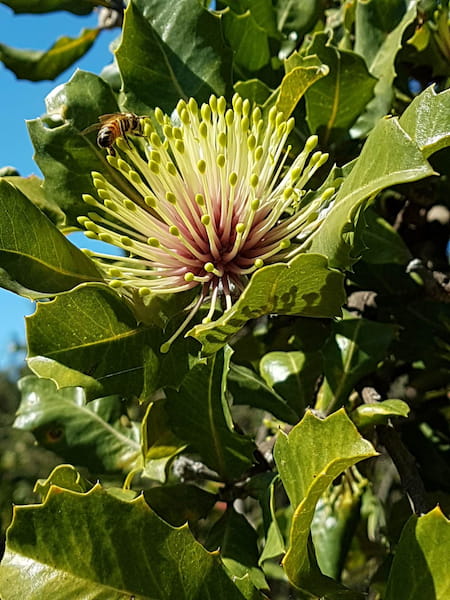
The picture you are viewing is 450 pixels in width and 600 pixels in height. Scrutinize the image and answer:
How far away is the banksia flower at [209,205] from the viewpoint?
103 centimetres

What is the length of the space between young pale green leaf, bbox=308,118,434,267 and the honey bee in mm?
392

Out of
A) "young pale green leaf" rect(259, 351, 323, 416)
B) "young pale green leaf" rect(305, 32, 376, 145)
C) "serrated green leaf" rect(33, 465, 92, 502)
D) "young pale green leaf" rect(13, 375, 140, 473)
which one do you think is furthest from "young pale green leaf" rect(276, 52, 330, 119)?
"young pale green leaf" rect(13, 375, 140, 473)

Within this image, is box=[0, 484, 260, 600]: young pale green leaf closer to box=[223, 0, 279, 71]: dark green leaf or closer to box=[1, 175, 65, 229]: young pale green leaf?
box=[1, 175, 65, 229]: young pale green leaf

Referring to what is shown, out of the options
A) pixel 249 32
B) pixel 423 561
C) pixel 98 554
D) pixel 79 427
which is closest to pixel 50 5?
pixel 249 32

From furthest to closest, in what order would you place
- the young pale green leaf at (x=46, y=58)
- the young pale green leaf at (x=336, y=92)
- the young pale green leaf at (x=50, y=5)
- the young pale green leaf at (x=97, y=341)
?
the young pale green leaf at (x=46, y=58)
the young pale green leaf at (x=50, y=5)
the young pale green leaf at (x=336, y=92)
the young pale green leaf at (x=97, y=341)

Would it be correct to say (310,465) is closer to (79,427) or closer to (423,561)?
(423,561)

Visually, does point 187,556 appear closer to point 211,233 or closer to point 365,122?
point 211,233

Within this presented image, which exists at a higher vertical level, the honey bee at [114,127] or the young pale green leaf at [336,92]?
the honey bee at [114,127]

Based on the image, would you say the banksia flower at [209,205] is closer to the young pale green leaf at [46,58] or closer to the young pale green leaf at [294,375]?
the young pale green leaf at [294,375]

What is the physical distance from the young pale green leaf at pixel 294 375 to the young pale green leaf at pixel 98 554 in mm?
500

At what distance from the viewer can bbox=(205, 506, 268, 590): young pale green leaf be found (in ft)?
3.63

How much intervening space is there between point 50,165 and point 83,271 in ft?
0.89

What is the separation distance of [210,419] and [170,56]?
63cm

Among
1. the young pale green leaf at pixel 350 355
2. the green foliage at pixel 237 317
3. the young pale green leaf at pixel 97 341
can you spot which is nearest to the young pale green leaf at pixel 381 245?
A: the green foliage at pixel 237 317
